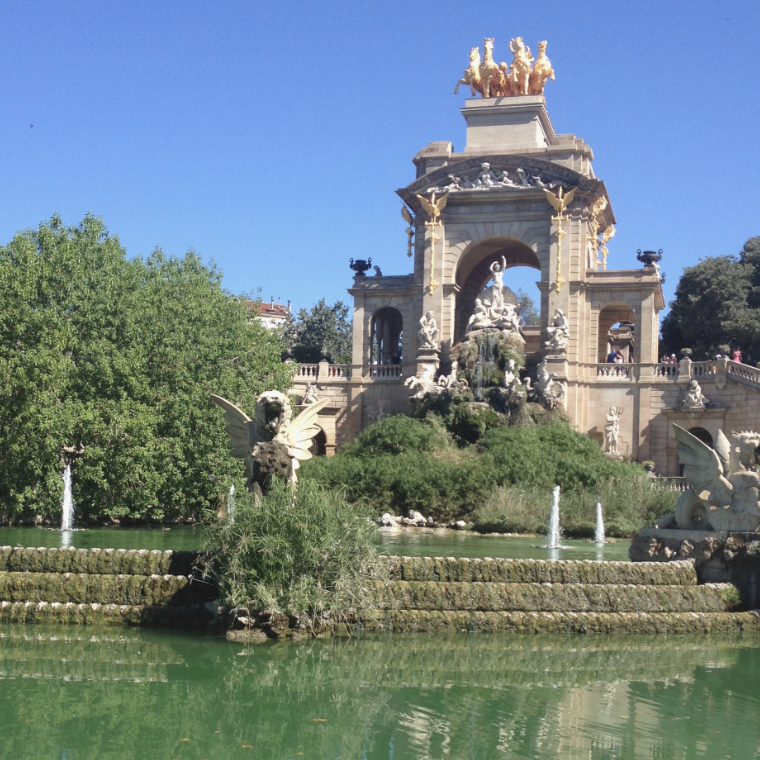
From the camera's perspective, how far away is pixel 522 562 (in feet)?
52.3

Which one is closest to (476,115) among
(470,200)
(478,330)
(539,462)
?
(470,200)

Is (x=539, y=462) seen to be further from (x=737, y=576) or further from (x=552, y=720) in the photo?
(x=552, y=720)

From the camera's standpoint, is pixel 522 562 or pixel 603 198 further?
pixel 603 198

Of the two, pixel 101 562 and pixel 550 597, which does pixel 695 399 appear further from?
pixel 101 562

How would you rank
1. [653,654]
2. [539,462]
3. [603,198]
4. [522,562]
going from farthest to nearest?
1. [603,198]
2. [539,462]
3. [522,562]
4. [653,654]

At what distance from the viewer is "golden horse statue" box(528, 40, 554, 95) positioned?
5019 cm

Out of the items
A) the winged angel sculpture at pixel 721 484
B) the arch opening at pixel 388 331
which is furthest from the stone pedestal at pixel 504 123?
the winged angel sculpture at pixel 721 484

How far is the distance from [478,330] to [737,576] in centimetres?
2904

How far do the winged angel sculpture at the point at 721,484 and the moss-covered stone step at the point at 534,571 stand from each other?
1036 millimetres

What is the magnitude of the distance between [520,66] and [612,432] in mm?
16656

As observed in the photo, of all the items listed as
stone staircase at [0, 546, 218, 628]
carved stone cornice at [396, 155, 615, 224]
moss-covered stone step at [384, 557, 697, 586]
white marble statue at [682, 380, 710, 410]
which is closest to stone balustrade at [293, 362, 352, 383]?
carved stone cornice at [396, 155, 615, 224]

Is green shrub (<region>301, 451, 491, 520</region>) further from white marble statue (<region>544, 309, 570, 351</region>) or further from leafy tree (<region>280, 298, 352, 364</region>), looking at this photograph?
leafy tree (<region>280, 298, 352, 364</region>)

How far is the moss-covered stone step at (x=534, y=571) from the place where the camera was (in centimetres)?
1562

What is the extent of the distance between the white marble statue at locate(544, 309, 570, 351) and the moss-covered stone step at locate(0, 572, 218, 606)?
32034 mm
